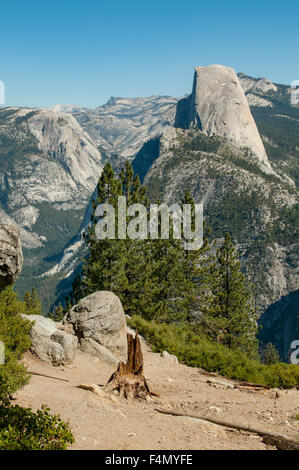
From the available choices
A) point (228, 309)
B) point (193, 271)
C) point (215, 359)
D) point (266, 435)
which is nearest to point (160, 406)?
point (266, 435)

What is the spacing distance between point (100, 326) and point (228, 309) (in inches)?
795

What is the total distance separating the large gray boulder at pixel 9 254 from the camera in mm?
7461

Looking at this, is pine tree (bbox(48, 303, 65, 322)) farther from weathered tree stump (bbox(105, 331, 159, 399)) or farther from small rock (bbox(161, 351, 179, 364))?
weathered tree stump (bbox(105, 331, 159, 399))

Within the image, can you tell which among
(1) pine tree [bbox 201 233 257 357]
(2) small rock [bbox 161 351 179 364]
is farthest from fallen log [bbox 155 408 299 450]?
(1) pine tree [bbox 201 233 257 357]

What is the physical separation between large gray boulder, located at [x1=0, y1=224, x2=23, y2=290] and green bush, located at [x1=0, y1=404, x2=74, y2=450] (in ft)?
8.60

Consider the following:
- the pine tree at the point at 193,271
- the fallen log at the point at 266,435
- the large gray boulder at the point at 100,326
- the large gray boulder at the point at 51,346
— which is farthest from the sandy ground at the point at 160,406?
the pine tree at the point at 193,271

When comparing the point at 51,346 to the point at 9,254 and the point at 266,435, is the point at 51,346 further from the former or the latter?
the point at 266,435

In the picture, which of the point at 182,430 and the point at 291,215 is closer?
the point at 182,430

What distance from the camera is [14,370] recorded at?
1082cm

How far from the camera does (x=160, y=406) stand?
11805 millimetres

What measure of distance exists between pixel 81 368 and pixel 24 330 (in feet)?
9.70

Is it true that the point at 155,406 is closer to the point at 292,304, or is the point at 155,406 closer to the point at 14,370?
the point at 14,370

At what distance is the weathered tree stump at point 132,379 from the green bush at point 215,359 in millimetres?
6392
